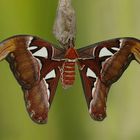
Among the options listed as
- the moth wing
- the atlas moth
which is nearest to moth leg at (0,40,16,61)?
the atlas moth

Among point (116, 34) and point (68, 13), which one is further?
point (116, 34)


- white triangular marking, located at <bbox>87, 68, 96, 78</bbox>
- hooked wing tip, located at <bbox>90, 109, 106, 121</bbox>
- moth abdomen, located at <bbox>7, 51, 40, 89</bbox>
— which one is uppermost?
moth abdomen, located at <bbox>7, 51, 40, 89</bbox>

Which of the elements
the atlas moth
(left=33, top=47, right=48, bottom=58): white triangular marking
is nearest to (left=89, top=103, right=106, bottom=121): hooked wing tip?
the atlas moth

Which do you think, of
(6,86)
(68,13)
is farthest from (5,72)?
(68,13)

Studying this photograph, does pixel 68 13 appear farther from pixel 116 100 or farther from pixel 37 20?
pixel 116 100

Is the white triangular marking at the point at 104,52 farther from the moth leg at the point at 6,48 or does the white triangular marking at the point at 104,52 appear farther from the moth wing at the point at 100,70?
the moth leg at the point at 6,48

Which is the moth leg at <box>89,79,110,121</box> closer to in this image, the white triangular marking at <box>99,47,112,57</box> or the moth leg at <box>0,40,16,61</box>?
the white triangular marking at <box>99,47,112,57</box>

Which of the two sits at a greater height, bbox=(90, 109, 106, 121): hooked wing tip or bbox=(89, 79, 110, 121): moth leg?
bbox=(89, 79, 110, 121): moth leg
